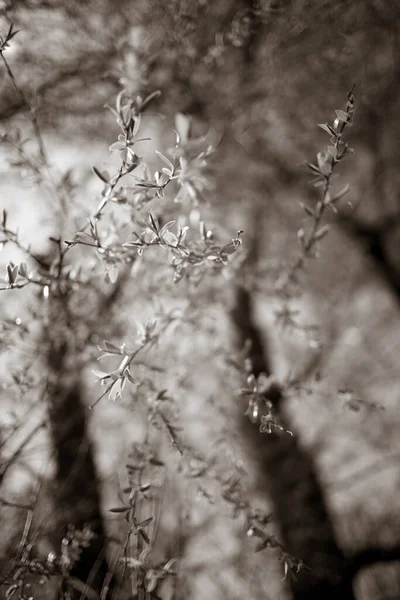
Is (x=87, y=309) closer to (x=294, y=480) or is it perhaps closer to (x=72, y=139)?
(x=72, y=139)

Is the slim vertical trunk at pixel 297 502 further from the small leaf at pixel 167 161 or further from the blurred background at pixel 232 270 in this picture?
A: the small leaf at pixel 167 161

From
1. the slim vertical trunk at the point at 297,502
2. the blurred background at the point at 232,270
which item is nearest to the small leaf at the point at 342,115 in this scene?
the blurred background at the point at 232,270

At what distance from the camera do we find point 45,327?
75.8 inches

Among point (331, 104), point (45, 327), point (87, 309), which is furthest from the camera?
point (331, 104)

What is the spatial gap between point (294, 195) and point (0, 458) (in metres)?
4.15

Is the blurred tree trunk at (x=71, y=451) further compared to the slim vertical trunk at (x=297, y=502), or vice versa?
the slim vertical trunk at (x=297, y=502)

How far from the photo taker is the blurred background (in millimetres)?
1966

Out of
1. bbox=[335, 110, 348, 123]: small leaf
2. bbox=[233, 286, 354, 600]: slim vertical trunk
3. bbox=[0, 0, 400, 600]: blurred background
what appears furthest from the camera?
bbox=[233, 286, 354, 600]: slim vertical trunk

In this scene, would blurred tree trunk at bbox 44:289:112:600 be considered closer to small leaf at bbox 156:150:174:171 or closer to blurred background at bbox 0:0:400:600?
blurred background at bbox 0:0:400:600

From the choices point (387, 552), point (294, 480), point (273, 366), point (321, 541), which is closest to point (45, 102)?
point (273, 366)

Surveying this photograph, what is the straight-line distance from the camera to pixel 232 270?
1.98m

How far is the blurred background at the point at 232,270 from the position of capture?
1.97 meters

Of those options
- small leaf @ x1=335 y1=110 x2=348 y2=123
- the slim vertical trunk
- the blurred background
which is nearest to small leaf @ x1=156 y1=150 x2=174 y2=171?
the blurred background

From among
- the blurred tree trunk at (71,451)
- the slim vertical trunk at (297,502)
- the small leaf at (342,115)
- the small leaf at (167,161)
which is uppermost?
the small leaf at (167,161)
